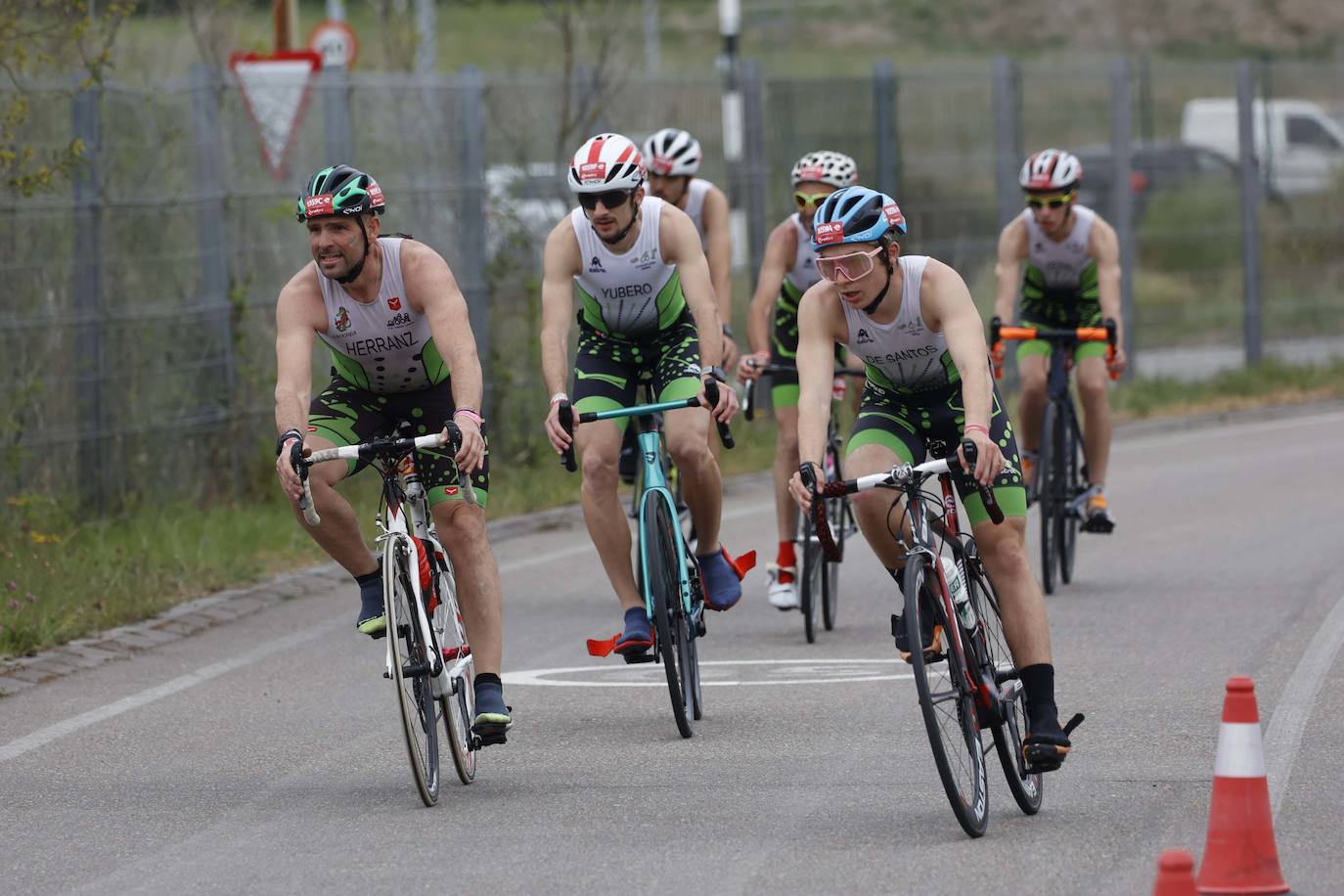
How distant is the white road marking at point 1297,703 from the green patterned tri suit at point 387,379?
272 centimetres

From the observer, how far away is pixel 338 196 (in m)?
7.81

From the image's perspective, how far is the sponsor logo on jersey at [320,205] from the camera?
7.79m

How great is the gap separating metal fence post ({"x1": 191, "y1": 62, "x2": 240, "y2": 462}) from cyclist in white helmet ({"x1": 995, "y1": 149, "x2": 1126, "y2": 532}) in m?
5.09

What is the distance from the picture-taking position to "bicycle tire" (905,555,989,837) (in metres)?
6.66

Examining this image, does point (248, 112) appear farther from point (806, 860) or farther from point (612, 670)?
point (806, 860)

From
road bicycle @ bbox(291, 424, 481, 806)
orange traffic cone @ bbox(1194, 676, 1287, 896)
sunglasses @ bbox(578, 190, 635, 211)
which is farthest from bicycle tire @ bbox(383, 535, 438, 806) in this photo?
orange traffic cone @ bbox(1194, 676, 1287, 896)

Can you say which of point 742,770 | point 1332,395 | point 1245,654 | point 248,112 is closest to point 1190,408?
point 1332,395

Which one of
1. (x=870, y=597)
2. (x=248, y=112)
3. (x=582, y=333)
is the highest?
(x=248, y=112)

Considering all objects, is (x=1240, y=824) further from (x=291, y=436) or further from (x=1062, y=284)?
(x=1062, y=284)

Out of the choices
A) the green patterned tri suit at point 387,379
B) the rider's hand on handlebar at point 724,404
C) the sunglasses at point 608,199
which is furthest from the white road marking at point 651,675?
the sunglasses at point 608,199

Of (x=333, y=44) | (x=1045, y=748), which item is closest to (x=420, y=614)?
(x=1045, y=748)

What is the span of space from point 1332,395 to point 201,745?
52.9 ft

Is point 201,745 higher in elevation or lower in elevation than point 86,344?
lower

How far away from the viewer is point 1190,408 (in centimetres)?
2130
